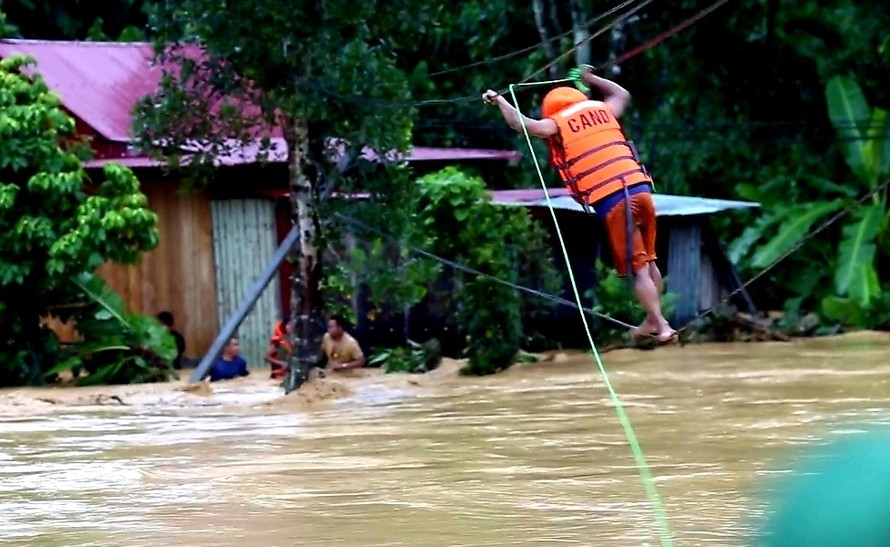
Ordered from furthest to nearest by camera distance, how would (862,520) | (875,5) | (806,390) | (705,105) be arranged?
1. (705,105)
2. (875,5)
3. (806,390)
4. (862,520)

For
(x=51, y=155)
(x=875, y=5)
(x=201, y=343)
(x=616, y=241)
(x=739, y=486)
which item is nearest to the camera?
(x=739, y=486)

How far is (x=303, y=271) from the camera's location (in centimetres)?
1355

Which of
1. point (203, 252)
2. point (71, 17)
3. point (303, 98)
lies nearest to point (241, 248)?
point (203, 252)

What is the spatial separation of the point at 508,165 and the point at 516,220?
5840mm

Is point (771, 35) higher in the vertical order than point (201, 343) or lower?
higher

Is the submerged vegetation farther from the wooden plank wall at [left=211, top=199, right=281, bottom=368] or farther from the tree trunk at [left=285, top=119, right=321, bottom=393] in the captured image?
the wooden plank wall at [left=211, top=199, right=281, bottom=368]

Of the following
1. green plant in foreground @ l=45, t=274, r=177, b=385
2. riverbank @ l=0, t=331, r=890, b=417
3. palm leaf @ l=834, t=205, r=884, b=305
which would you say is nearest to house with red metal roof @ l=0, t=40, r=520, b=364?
riverbank @ l=0, t=331, r=890, b=417

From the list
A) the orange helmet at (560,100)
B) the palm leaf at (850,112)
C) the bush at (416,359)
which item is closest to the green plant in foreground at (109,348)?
the bush at (416,359)

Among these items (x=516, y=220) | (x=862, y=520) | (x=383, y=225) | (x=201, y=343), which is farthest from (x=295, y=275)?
(x=862, y=520)

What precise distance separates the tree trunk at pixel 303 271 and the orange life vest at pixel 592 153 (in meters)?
5.56

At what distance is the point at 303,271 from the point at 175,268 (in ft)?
12.8

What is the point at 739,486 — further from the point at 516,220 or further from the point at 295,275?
the point at 516,220

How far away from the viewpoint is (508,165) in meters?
21.0

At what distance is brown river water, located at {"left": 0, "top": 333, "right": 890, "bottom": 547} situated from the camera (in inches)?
268
